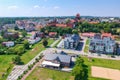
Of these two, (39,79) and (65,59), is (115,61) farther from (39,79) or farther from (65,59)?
(39,79)

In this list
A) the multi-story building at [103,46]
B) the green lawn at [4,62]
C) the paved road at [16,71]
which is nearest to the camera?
the paved road at [16,71]

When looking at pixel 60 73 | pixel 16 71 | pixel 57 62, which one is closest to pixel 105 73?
pixel 60 73

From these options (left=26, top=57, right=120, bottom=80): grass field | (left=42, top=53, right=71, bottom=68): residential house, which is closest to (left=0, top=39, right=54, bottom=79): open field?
(left=42, top=53, right=71, bottom=68): residential house

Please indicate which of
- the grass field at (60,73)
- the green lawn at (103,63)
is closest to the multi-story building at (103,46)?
the green lawn at (103,63)

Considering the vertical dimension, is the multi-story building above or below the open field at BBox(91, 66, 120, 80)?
above

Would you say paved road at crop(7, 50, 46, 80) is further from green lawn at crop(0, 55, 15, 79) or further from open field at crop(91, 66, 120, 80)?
open field at crop(91, 66, 120, 80)

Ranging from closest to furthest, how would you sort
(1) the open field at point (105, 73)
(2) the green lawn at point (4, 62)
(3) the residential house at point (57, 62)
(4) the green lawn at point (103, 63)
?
(1) the open field at point (105, 73) < (2) the green lawn at point (4, 62) < (3) the residential house at point (57, 62) < (4) the green lawn at point (103, 63)

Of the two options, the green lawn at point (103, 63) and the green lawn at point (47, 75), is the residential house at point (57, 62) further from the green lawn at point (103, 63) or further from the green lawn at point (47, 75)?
the green lawn at point (103, 63)
